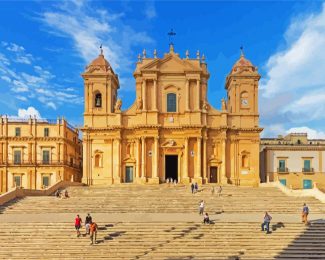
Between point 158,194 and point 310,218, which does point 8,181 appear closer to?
point 158,194

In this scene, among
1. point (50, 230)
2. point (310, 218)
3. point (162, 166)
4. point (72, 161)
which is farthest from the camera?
point (72, 161)

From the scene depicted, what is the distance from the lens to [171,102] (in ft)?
171

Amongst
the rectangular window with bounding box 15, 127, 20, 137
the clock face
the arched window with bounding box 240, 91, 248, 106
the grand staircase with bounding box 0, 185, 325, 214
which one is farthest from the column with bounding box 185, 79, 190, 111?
the rectangular window with bounding box 15, 127, 20, 137

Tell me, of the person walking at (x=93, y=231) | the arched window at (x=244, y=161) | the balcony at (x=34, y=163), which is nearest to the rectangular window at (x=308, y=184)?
the arched window at (x=244, y=161)

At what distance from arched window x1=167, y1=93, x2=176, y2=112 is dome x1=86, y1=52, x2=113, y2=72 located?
26.4ft

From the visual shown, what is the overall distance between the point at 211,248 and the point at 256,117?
94.4ft

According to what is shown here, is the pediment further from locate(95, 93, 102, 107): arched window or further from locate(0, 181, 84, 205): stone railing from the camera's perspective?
locate(0, 181, 84, 205): stone railing

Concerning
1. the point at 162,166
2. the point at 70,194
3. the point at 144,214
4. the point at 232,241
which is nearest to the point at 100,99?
the point at 162,166

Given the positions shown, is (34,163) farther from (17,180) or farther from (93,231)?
(93,231)

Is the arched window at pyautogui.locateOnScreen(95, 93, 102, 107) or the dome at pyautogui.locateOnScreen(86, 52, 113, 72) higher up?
the dome at pyautogui.locateOnScreen(86, 52, 113, 72)

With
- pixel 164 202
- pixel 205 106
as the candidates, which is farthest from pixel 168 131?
pixel 164 202

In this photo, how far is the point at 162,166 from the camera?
5147cm

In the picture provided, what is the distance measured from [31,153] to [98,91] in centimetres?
1318

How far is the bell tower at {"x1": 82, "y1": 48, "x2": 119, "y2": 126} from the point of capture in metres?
52.5
